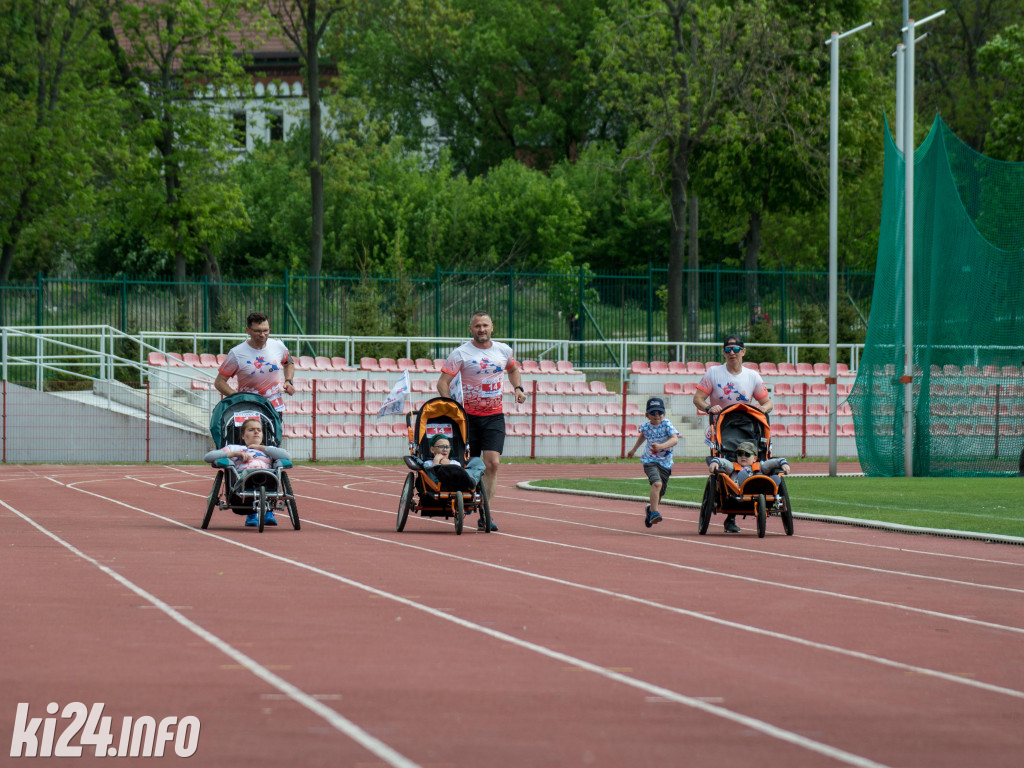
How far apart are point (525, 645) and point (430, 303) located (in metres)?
31.3

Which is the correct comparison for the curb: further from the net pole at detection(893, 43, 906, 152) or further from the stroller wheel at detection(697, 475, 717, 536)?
the net pole at detection(893, 43, 906, 152)

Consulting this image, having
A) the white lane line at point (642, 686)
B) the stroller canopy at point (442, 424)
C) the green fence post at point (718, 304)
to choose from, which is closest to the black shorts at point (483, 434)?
the stroller canopy at point (442, 424)

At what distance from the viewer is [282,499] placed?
1365 cm

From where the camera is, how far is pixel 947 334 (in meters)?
23.6

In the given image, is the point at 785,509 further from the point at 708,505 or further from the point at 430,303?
the point at 430,303

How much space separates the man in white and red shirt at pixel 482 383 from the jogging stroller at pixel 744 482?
79.3 inches

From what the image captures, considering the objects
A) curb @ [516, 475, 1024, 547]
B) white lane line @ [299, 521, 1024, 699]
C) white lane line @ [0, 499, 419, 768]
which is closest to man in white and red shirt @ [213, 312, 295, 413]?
white lane line @ [299, 521, 1024, 699]

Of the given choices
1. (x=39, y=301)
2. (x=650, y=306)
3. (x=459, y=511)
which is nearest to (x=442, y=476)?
(x=459, y=511)

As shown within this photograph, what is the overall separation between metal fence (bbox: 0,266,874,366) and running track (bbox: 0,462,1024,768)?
2309 centimetres

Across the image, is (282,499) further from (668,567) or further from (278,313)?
(278,313)

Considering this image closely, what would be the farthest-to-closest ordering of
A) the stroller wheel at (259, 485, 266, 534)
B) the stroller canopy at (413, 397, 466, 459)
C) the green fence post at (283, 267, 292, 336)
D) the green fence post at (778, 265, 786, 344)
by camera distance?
1. the green fence post at (778, 265, 786, 344)
2. the green fence post at (283, 267, 292, 336)
3. the stroller canopy at (413, 397, 466, 459)
4. the stroller wheel at (259, 485, 266, 534)

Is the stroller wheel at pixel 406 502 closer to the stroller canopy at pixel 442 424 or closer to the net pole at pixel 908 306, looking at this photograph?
the stroller canopy at pixel 442 424

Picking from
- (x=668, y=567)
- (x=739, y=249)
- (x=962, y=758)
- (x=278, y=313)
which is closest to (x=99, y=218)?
(x=278, y=313)

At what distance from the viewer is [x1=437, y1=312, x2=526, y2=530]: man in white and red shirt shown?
13.8 meters
